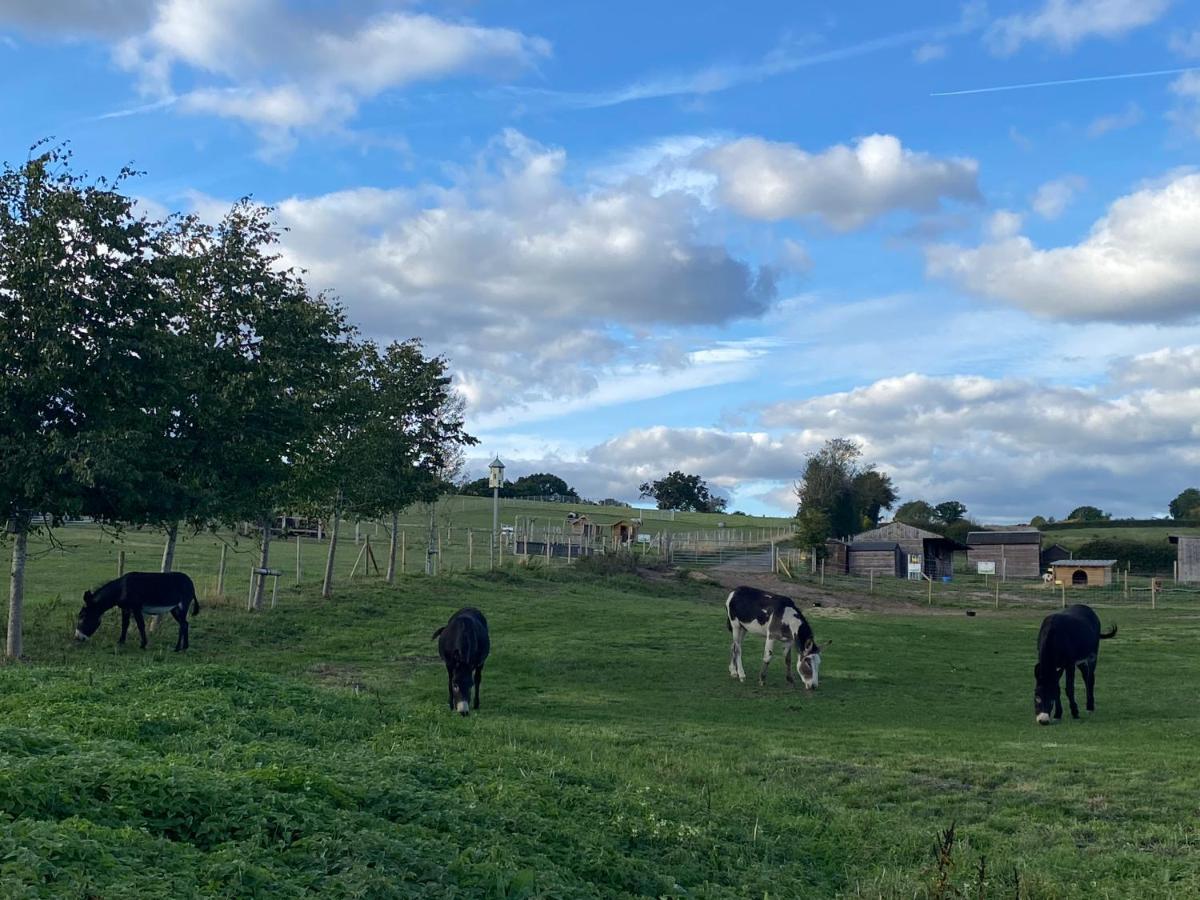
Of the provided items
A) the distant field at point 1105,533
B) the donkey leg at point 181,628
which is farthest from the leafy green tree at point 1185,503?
the donkey leg at point 181,628

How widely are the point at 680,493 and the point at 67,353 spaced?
409ft

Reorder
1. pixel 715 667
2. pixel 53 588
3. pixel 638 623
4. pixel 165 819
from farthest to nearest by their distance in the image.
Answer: pixel 53 588 → pixel 638 623 → pixel 715 667 → pixel 165 819

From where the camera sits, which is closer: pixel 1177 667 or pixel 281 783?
pixel 281 783

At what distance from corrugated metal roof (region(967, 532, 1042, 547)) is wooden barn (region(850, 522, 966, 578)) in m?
1.12

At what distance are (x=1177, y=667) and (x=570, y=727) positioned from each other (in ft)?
54.8

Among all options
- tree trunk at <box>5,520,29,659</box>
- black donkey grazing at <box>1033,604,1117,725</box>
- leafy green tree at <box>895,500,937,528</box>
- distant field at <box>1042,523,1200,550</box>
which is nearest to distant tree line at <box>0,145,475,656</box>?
tree trunk at <box>5,520,29,659</box>

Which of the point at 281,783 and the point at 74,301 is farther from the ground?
the point at 74,301

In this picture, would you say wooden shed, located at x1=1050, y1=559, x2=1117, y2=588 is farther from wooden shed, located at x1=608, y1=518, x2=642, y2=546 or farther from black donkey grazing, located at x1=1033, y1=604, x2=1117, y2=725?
black donkey grazing, located at x1=1033, y1=604, x2=1117, y2=725

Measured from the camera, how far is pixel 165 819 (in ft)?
21.9

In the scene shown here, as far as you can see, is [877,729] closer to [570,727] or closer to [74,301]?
[570,727]

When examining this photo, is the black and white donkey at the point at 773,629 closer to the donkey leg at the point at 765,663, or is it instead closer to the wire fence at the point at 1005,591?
the donkey leg at the point at 765,663

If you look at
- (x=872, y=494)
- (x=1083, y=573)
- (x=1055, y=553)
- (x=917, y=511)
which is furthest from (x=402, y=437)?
(x=917, y=511)

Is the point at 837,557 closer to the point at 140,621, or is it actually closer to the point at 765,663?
the point at 765,663

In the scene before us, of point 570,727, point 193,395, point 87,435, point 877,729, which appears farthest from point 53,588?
point 877,729
